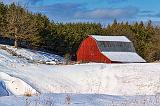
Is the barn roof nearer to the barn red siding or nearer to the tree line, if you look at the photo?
the barn red siding

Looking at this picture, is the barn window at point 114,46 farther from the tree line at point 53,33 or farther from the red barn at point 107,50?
the tree line at point 53,33

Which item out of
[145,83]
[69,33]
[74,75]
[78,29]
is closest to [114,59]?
[69,33]

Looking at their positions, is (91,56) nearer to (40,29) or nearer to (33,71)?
(40,29)

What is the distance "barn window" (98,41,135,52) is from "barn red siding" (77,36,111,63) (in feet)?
3.73

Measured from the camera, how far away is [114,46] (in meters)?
77.1

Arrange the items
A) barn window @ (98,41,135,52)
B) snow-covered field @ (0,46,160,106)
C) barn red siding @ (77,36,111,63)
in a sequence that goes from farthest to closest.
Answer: barn window @ (98,41,135,52)
barn red siding @ (77,36,111,63)
snow-covered field @ (0,46,160,106)

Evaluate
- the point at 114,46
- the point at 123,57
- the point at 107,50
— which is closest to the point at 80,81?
the point at 123,57

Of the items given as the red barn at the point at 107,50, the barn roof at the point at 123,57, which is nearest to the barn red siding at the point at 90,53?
the red barn at the point at 107,50

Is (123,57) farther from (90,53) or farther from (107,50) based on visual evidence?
(90,53)

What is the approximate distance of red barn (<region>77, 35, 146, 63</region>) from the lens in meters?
73.6

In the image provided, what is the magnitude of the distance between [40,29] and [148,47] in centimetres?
2637

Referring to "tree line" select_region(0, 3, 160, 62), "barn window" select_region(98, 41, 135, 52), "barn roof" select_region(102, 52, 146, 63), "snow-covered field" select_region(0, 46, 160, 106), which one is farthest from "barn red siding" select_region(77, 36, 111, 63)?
"snow-covered field" select_region(0, 46, 160, 106)

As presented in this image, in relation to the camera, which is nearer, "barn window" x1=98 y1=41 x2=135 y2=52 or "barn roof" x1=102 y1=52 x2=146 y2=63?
"barn roof" x1=102 y1=52 x2=146 y2=63

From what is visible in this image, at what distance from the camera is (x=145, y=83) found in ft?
89.5
